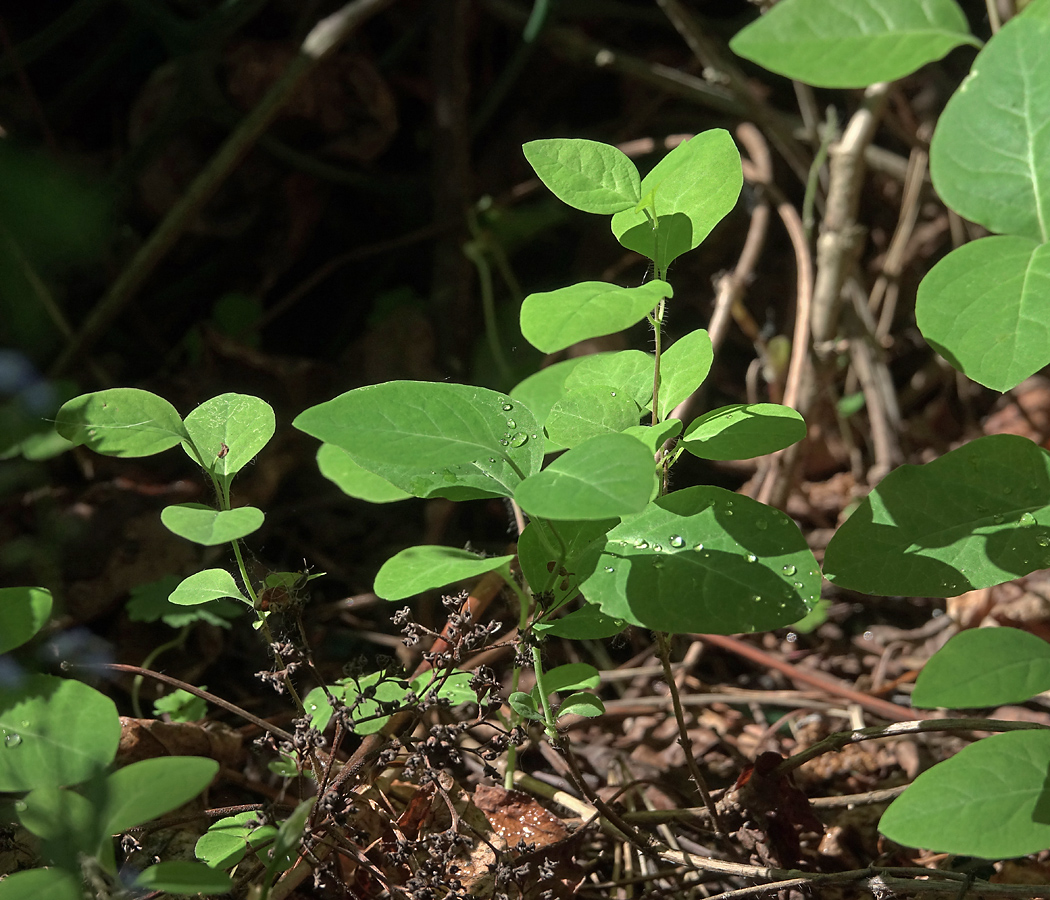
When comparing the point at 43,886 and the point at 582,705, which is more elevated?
the point at 43,886

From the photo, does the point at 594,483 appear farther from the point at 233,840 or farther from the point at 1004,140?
the point at 1004,140

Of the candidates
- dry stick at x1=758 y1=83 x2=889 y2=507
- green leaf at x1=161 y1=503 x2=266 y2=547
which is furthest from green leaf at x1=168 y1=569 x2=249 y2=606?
dry stick at x1=758 y1=83 x2=889 y2=507

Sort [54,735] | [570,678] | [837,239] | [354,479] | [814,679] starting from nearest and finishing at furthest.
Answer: [54,735] → [570,678] → [354,479] → [814,679] → [837,239]

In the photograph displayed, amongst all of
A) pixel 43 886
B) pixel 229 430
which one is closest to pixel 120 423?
pixel 229 430

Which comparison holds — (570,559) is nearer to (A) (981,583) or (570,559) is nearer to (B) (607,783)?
(A) (981,583)

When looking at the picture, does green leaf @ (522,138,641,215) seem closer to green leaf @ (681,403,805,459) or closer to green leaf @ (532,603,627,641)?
green leaf @ (681,403,805,459)
